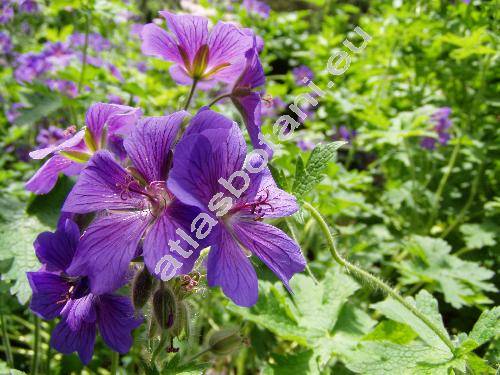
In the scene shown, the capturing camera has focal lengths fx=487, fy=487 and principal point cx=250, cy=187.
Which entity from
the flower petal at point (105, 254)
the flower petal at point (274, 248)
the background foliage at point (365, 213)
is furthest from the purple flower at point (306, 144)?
the flower petal at point (105, 254)

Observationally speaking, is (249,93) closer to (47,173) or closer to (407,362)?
(47,173)

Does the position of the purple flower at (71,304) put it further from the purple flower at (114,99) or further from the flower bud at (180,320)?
the purple flower at (114,99)

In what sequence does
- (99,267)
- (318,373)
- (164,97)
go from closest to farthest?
(99,267), (318,373), (164,97)

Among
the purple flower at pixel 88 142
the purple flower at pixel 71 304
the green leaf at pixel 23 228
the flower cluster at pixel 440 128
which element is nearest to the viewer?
the purple flower at pixel 71 304

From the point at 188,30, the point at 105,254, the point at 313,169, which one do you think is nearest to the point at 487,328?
the point at 313,169

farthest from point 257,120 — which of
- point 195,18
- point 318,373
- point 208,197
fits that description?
point 318,373

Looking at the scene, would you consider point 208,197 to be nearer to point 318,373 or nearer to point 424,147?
point 318,373

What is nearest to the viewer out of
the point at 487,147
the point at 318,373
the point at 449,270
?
the point at 318,373

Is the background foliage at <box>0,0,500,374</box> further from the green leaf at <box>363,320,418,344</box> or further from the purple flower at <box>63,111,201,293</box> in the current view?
the purple flower at <box>63,111,201,293</box>
